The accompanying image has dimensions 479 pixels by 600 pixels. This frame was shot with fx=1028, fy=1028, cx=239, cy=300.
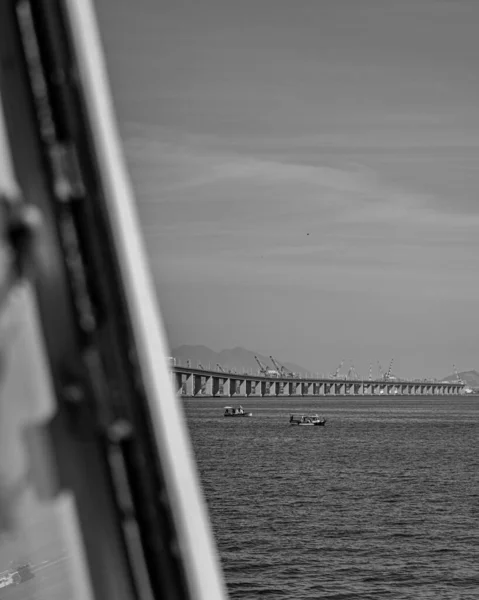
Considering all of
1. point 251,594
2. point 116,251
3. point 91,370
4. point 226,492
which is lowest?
point 91,370

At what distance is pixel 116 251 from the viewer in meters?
1.18

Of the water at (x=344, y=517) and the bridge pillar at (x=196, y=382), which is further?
the bridge pillar at (x=196, y=382)

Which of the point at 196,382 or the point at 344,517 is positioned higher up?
the point at 196,382

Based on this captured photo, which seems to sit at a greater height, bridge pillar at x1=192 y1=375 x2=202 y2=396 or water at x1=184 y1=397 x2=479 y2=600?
bridge pillar at x1=192 y1=375 x2=202 y2=396

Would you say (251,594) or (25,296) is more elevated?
(251,594)

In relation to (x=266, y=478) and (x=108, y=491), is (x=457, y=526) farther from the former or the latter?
(x=108, y=491)

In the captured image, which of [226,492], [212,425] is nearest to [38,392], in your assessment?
[226,492]

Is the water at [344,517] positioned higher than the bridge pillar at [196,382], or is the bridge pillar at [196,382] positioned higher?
the bridge pillar at [196,382]

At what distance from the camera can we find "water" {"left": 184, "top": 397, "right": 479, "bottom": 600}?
107 ft

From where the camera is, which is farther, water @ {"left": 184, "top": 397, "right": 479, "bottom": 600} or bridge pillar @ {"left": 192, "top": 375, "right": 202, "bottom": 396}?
bridge pillar @ {"left": 192, "top": 375, "right": 202, "bottom": 396}

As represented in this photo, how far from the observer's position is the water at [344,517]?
32.7 metres

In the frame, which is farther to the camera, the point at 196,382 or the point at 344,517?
the point at 196,382

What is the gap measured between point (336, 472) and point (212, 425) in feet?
168

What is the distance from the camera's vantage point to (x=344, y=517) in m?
44.8
